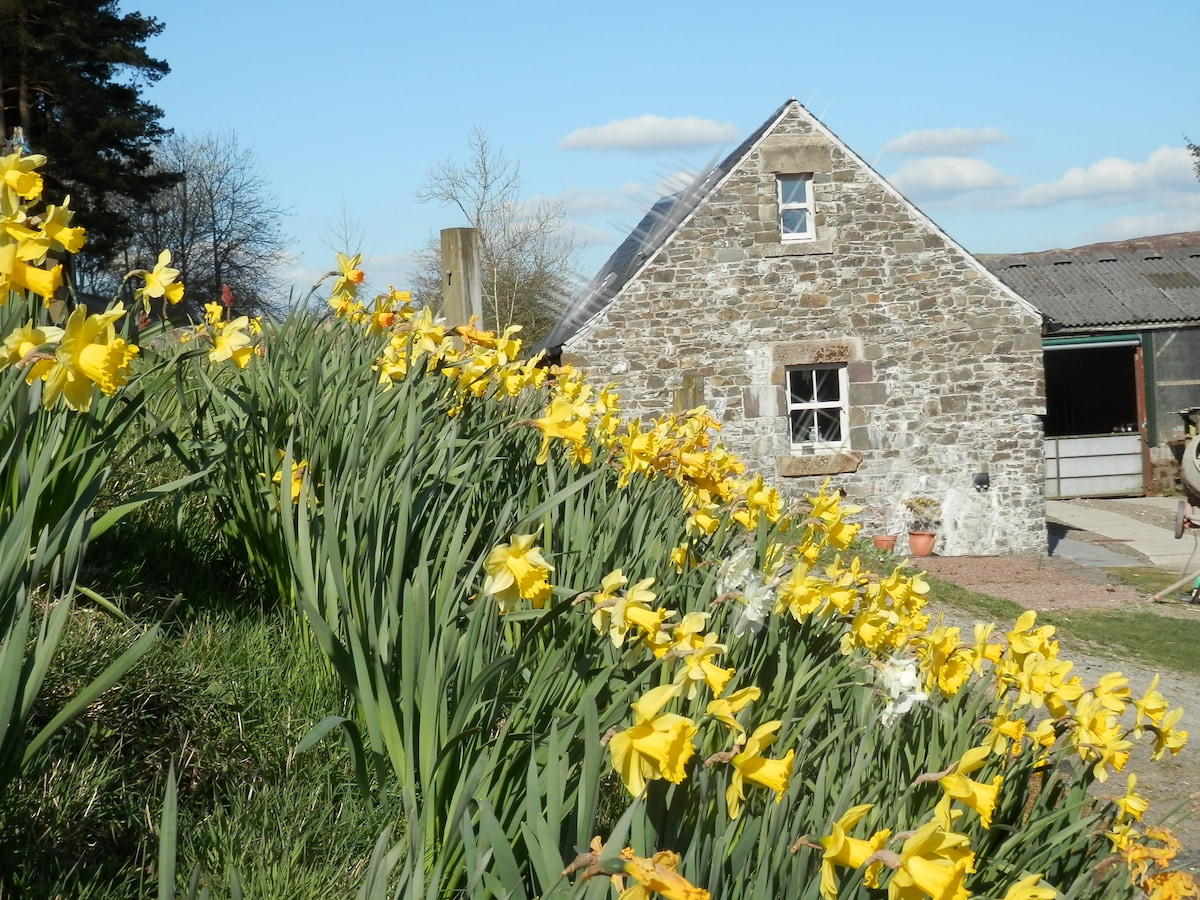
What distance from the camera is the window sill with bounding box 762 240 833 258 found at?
12984mm

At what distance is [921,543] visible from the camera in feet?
42.4

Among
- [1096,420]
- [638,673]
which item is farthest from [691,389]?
[1096,420]

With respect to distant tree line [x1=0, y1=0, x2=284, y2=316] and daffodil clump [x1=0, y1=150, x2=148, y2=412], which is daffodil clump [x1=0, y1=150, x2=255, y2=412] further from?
distant tree line [x1=0, y1=0, x2=284, y2=316]

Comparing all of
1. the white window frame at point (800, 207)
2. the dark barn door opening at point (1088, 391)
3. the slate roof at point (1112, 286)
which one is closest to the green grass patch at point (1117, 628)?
the white window frame at point (800, 207)

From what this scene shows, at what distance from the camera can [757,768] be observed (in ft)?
5.49

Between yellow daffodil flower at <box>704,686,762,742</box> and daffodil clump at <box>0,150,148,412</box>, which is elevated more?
daffodil clump at <box>0,150,148,412</box>

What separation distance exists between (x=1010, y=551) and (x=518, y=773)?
493 inches

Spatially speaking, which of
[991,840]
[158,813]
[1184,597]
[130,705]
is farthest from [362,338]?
[1184,597]

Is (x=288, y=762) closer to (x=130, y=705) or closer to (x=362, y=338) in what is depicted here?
(x=130, y=705)

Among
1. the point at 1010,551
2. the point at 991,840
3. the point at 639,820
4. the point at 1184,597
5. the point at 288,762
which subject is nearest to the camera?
the point at 639,820

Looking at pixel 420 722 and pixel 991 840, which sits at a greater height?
pixel 420 722

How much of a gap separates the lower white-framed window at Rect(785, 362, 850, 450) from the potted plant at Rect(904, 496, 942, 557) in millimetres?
1066

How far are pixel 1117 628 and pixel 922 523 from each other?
4.18 meters

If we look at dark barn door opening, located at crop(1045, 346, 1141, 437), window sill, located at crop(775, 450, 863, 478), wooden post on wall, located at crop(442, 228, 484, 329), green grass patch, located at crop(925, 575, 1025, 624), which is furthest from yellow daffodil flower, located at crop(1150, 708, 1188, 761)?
dark barn door opening, located at crop(1045, 346, 1141, 437)
